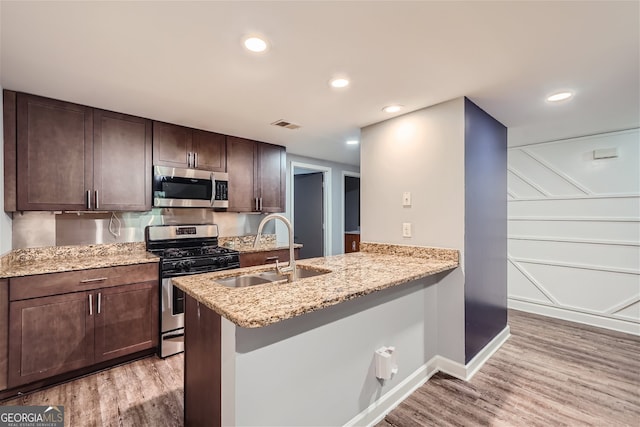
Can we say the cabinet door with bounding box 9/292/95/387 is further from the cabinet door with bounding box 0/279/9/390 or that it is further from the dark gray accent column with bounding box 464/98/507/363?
the dark gray accent column with bounding box 464/98/507/363

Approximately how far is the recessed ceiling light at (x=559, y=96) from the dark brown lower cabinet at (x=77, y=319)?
360 cm

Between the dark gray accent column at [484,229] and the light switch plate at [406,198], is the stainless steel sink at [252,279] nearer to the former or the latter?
the light switch plate at [406,198]

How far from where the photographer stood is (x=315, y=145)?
391 centimetres

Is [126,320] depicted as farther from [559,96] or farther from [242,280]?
[559,96]

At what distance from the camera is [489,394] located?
208 centimetres

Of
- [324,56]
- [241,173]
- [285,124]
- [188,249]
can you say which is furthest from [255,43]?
[188,249]

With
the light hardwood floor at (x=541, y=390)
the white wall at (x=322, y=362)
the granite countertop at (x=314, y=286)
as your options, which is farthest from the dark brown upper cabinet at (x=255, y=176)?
the light hardwood floor at (x=541, y=390)

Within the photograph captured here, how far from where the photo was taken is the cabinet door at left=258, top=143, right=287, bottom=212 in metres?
3.76

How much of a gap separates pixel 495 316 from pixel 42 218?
4.20 metres

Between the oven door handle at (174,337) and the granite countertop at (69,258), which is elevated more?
the granite countertop at (69,258)

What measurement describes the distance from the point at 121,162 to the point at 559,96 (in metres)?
3.75

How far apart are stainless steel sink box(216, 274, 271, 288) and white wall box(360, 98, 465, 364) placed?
1.33 m

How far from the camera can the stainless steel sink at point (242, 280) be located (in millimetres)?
1801

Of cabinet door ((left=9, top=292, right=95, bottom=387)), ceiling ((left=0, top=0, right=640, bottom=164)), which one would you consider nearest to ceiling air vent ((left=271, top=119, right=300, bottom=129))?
ceiling ((left=0, top=0, right=640, bottom=164))
